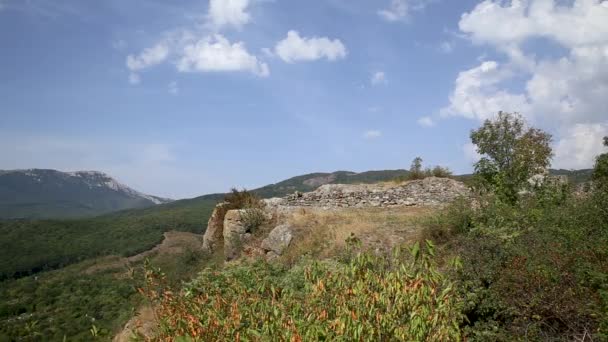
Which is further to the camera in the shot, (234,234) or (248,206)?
(248,206)

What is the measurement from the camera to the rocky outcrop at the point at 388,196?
2038 centimetres

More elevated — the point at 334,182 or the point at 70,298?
the point at 334,182

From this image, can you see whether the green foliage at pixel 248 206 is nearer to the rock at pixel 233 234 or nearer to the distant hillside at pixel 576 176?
the rock at pixel 233 234

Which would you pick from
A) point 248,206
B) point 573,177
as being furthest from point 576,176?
point 248,206

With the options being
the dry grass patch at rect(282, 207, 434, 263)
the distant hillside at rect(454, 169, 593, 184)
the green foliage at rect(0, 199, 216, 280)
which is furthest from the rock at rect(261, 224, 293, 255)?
the green foliage at rect(0, 199, 216, 280)

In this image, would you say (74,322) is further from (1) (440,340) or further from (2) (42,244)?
(2) (42,244)

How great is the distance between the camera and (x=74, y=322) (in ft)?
165

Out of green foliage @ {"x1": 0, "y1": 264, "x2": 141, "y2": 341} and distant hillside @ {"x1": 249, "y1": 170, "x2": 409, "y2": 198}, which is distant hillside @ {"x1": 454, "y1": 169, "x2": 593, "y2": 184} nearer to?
green foliage @ {"x1": 0, "y1": 264, "x2": 141, "y2": 341}

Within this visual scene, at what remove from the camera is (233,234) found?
56.0 feet

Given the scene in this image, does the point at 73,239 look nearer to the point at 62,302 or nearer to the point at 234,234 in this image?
the point at 62,302

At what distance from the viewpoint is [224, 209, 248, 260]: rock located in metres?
16.5

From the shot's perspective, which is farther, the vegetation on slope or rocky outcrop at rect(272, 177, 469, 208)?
rocky outcrop at rect(272, 177, 469, 208)

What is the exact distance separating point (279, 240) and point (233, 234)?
308 centimetres

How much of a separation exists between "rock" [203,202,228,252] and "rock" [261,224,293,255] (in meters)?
6.42
